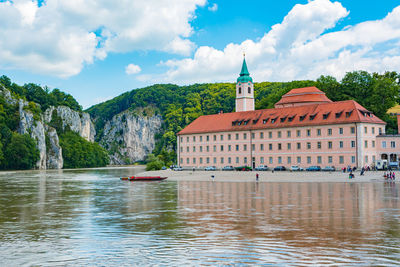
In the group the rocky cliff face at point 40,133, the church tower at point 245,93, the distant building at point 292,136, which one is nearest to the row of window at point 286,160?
the distant building at point 292,136

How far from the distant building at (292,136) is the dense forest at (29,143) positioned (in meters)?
56.6

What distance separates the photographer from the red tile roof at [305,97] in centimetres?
10250

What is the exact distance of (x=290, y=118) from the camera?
92938mm

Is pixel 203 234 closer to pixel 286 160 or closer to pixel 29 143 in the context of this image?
pixel 286 160

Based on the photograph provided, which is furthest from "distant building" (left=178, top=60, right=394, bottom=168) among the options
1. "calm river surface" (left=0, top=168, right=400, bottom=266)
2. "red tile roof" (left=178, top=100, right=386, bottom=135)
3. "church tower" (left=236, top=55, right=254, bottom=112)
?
"calm river surface" (left=0, top=168, right=400, bottom=266)

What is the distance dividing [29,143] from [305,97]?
89.7 meters

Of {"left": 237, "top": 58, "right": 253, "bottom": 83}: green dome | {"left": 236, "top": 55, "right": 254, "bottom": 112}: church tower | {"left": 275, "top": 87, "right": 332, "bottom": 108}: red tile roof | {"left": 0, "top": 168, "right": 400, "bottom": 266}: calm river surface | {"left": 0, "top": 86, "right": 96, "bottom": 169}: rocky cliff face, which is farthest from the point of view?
{"left": 0, "top": 86, "right": 96, "bottom": 169}: rocky cliff face

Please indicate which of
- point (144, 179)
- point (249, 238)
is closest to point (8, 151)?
point (144, 179)

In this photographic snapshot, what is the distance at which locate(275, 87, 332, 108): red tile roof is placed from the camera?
102500 mm

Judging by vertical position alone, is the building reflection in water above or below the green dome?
below

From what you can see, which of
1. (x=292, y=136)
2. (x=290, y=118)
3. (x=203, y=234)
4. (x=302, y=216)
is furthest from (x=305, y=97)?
(x=203, y=234)

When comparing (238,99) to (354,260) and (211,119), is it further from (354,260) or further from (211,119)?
(354,260)

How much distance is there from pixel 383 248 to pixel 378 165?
222ft

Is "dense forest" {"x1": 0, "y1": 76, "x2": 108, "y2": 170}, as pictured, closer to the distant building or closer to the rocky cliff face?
the rocky cliff face
